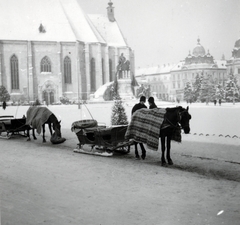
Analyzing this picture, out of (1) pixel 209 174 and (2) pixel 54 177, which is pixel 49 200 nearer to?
(2) pixel 54 177

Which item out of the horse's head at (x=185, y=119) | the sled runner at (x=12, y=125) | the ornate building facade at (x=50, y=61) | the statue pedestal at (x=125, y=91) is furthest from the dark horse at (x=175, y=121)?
the ornate building facade at (x=50, y=61)

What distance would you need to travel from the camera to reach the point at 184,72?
7715 millimetres

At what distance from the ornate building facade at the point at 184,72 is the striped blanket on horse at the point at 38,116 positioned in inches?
111

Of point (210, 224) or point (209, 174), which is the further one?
point (209, 174)

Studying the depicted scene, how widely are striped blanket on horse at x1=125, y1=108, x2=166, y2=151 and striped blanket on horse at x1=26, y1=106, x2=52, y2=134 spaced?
134 inches

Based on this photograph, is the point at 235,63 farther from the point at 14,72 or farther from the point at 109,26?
the point at 14,72

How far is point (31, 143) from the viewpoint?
10.2 meters

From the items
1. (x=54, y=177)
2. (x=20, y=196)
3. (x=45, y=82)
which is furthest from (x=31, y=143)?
(x=45, y=82)

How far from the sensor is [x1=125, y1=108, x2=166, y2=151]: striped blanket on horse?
6411mm

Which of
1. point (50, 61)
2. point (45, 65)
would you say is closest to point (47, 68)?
point (45, 65)

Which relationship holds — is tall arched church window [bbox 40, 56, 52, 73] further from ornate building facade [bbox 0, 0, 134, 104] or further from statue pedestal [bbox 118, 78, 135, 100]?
statue pedestal [bbox 118, 78, 135, 100]

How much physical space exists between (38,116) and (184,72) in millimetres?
4369

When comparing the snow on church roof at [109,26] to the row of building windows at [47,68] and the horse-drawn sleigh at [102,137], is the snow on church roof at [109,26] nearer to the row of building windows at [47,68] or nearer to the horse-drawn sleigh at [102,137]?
the horse-drawn sleigh at [102,137]

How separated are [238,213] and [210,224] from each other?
426 mm
